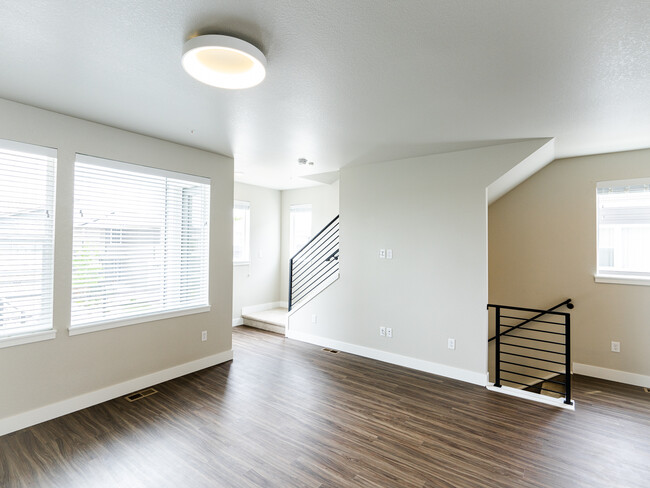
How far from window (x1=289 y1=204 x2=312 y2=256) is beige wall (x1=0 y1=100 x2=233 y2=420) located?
2830 mm

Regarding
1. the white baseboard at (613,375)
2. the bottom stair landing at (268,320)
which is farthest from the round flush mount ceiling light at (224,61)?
the white baseboard at (613,375)

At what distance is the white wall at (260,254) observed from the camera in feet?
20.6

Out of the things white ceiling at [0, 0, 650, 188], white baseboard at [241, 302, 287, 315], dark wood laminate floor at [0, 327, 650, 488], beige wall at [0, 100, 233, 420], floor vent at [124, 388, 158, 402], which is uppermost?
white ceiling at [0, 0, 650, 188]

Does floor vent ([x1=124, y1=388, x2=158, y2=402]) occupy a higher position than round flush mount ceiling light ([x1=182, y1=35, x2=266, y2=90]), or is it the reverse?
round flush mount ceiling light ([x1=182, y1=35, x2=266, y2=90])

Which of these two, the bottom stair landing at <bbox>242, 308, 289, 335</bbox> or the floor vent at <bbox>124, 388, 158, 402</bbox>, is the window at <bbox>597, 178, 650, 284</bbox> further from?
the floor vent at <bbox>124, 388, 158, 402</bbox>

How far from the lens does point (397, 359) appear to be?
4.24 m

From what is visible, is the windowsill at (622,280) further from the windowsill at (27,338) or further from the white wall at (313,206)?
the windowsill at (27,338)

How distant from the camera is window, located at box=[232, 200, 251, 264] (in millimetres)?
6246

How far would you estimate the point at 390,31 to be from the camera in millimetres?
1668

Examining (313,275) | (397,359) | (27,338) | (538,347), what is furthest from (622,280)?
(27,338)

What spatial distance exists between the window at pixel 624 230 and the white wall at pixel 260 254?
551cm

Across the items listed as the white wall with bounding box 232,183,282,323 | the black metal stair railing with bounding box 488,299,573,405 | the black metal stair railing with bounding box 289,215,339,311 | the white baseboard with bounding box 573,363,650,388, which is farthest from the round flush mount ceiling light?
the white baseboard with bounding box 573,363,650,388

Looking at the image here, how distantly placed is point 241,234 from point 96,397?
3.77m

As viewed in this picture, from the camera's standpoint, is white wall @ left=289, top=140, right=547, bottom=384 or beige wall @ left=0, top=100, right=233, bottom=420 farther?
white wall @ left=289, top=140, right=547, bottom=384
